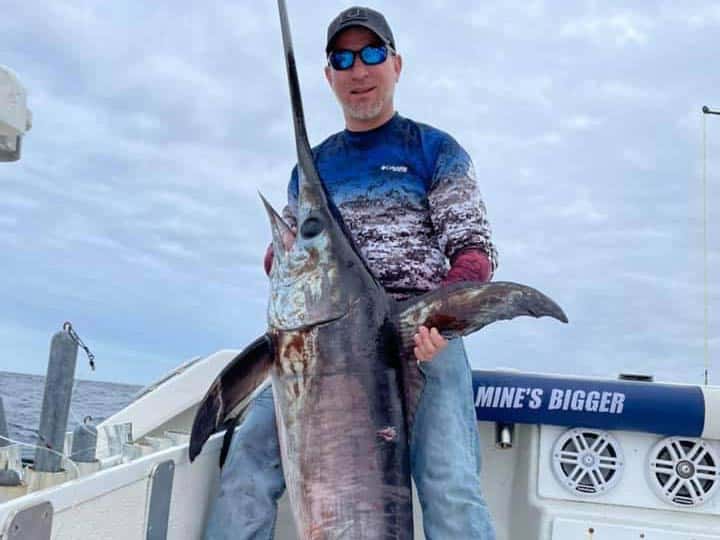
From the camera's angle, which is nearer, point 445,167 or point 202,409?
point 202,409

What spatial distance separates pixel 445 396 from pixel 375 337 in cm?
37

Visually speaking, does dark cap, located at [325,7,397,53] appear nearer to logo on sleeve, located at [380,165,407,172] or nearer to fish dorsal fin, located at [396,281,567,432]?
logo on sleeve, located at [380,165,407,172]

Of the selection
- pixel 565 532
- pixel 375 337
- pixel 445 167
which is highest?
pixel 445 167

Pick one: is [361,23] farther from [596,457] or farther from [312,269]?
[596,457]

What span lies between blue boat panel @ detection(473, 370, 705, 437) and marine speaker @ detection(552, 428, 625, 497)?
0.11 m

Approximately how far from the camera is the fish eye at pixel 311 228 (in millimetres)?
2207

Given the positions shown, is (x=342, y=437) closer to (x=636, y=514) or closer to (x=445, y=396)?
(x=445, y=396)

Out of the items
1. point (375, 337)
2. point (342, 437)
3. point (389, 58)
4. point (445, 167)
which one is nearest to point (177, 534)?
point (342, 437)

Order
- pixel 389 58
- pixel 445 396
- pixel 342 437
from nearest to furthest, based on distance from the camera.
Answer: pixel 342 437 < pixel 445 396 < pixel 389 58

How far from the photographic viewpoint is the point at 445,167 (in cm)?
250

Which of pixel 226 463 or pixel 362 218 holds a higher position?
pixel 362 218

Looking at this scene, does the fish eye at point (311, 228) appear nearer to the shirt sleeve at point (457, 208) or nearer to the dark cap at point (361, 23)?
the shirt sleeve at point (457, 208)

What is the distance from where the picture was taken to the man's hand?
2045 mm

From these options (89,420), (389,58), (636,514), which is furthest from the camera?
(636,514)
